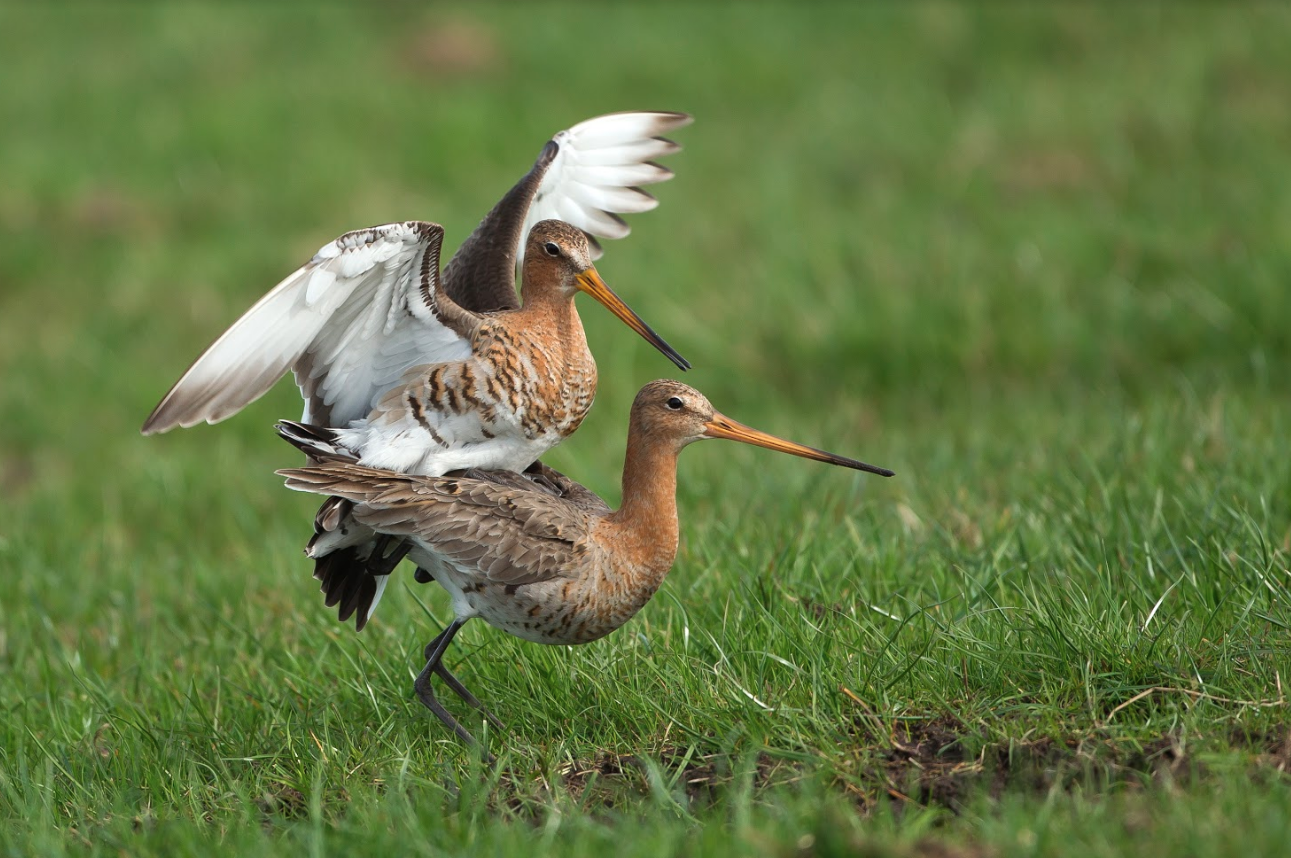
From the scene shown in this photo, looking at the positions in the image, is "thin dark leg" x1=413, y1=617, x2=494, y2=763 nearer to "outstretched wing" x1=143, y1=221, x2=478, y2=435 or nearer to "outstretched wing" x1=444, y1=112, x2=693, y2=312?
"outstretched wing" x1=143, y1=221, x2=478, y2=435

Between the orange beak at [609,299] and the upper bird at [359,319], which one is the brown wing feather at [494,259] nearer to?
the upper bird at [359,319]

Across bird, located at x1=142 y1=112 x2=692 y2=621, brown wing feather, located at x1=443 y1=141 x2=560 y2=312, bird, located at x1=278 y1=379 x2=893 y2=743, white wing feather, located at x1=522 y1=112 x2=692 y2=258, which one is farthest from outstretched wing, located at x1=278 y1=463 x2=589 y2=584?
white wing feather, located at x1=522 y1=112 x2=692 y2=258

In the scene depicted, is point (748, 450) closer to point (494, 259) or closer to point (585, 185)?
point (585, 185)

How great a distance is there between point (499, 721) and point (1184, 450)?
10.7 feet

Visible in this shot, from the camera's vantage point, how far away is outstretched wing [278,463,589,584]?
4531mm

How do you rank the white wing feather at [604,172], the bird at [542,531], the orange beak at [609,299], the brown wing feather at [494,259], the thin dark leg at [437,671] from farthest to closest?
1. the white wing feather at [604,172]
2. the brown wing feather at [494,259]
3. the orange beak at [609,299]
4. the thin dark leg at [437,671]
5. the bird at [542,531]

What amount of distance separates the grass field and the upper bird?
1.04 metres

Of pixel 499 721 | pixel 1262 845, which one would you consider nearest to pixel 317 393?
pixel 499 721

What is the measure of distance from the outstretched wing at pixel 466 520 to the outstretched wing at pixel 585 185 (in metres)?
1.13

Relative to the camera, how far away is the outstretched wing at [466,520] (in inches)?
178

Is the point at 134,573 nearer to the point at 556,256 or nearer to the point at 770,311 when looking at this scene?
the point at 556,256

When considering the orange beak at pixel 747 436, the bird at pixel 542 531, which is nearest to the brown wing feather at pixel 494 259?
the bird at pixel 542 531

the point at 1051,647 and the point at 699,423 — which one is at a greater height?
the point at 699,423

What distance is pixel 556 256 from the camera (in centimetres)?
505
